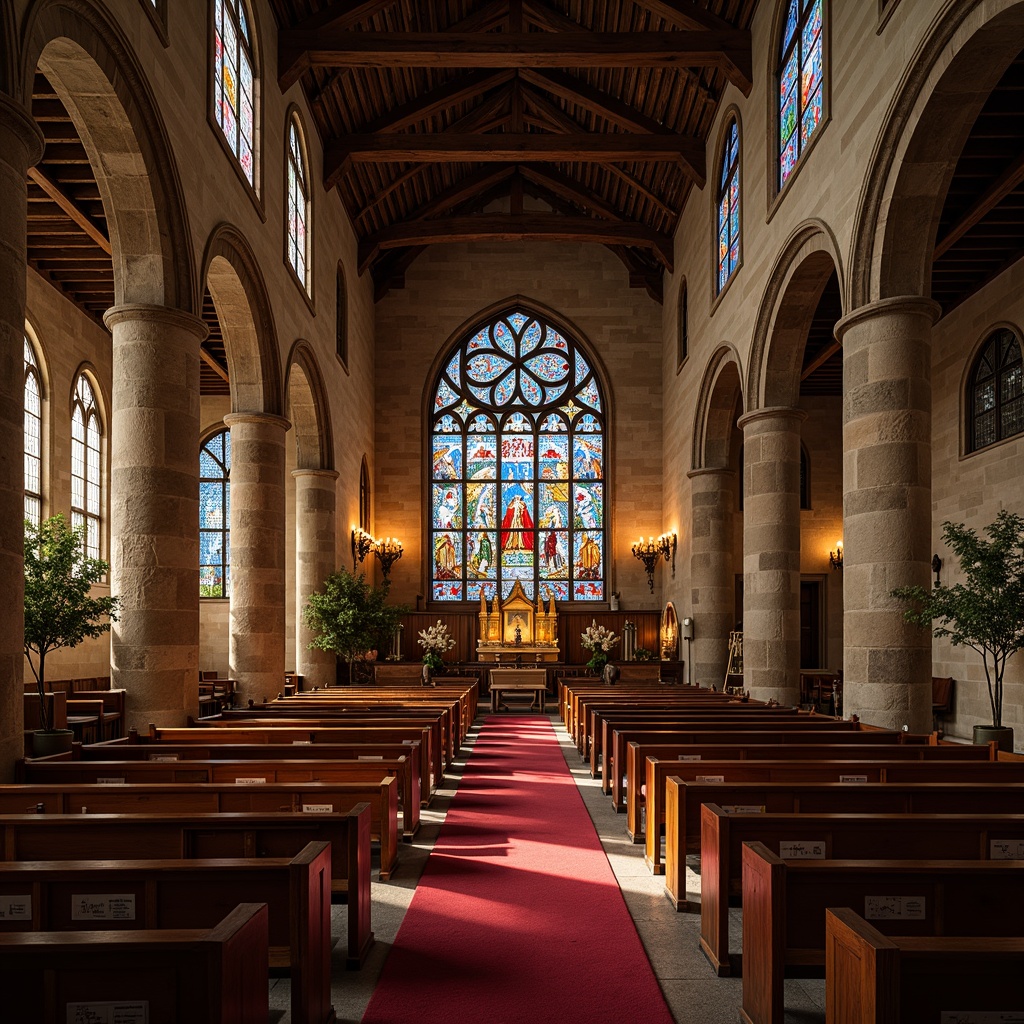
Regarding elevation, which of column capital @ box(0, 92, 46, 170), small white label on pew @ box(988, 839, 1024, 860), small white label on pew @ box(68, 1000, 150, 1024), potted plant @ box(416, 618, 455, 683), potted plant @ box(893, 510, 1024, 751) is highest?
column capital @ box(0, 92, 46, 170)

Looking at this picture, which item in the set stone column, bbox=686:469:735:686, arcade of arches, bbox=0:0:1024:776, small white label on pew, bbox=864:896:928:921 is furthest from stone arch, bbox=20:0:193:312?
stone column, bbox=686:469:735:686

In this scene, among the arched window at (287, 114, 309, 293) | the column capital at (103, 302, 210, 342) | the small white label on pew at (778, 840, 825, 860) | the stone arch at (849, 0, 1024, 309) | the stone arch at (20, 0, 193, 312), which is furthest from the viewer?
the arched window at (287, 114, 309, 293)

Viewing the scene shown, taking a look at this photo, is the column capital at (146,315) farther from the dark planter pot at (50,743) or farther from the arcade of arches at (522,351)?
the dark planter pot at (50,743)

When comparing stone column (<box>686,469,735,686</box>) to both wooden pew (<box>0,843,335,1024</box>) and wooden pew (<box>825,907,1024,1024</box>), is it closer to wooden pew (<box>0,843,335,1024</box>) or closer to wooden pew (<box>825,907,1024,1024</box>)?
wooden pew (<box>0,843,335,1024</box>)

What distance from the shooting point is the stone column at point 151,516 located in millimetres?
8680

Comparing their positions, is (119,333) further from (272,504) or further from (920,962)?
(920,962)

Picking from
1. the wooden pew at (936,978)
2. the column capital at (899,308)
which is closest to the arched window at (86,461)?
the column capital at (899,308)

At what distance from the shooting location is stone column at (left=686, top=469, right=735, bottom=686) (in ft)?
56.2

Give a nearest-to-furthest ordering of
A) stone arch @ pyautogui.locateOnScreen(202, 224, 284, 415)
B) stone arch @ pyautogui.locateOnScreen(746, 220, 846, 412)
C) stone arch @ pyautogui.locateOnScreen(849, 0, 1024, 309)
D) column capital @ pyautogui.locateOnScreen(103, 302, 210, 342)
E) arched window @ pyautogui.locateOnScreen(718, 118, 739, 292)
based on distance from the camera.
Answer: stone arch @ pyautogui.locateOnScreen(849, 0, 1024, 309) → column capital @ pyautogui.locateOnScreen(103, 302, 210, 342) → stone arch @ pyautogui.locateOnScreen(746, 220, 846, 412) → stone arch @ pyautogui.locateOnScreen(202, 224, 284, 415) → arched window @ pyautogui.locateOnScreen(718, 118, 739, 292)

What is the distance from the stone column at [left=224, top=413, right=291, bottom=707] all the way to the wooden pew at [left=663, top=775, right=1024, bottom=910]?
879 centimetres

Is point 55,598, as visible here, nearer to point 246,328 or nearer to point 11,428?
point 11,428

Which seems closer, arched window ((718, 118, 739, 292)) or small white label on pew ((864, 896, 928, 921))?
small white label on pew ((864, 896, 928, 921))

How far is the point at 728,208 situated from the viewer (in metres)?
15.5

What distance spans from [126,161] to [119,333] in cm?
150
